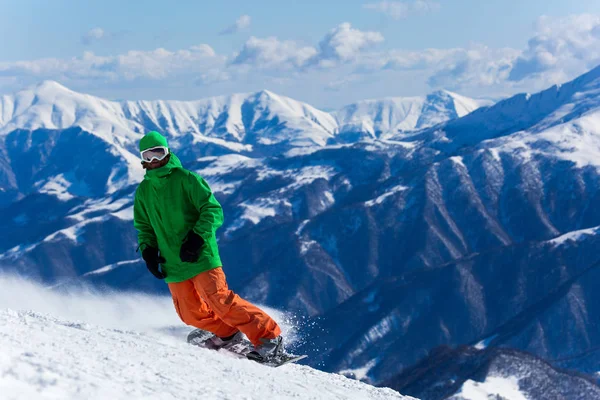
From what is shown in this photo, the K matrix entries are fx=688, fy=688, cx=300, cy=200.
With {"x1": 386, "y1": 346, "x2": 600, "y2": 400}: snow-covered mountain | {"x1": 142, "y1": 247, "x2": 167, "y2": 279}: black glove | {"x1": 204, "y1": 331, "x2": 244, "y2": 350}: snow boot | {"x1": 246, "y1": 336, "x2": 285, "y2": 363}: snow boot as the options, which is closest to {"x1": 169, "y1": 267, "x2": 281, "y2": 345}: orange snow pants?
{"x1": 246, "y1": 336, "x2": 285, "y2": 363}: snow boot

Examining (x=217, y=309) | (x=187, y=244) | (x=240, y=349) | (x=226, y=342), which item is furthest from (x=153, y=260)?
(x=240, y=349)

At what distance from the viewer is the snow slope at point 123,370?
10.2 metres

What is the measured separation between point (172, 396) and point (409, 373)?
186 metres

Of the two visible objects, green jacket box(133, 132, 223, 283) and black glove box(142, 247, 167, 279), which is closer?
green jacket box(133, 132, 223, 283)

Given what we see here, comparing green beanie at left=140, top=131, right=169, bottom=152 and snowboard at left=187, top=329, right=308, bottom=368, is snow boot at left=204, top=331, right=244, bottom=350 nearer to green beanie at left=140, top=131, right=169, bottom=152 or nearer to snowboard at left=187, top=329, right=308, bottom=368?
snowboard at left=187, top=329, right=308, bottom=368

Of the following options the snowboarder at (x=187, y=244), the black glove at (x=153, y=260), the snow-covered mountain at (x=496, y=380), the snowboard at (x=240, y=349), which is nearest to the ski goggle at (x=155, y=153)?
the snowboarder at (x=187, y=244)

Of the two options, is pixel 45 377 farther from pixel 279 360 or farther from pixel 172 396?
pixel 279 360

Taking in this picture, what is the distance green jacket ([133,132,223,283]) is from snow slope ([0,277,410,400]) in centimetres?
192

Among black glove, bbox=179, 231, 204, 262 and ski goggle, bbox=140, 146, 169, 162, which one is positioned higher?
ski goggle, bbox=140, 146, 169, 162

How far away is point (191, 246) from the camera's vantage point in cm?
1470

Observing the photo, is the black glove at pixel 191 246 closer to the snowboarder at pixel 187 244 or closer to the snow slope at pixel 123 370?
the snowboarder at pixel 187 244

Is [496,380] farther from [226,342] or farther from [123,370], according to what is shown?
[123,370]

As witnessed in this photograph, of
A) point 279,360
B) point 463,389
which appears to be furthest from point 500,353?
point 279,360

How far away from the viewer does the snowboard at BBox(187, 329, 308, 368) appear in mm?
16281
